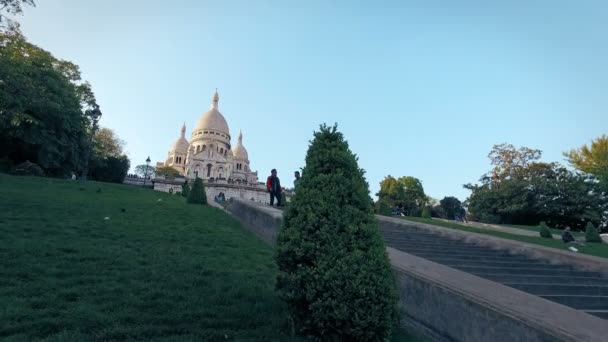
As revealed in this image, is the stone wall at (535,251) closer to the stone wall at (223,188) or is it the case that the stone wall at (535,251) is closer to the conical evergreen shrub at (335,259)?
the conical evergreen shrub at (335,259)

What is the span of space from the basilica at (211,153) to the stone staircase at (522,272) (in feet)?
240

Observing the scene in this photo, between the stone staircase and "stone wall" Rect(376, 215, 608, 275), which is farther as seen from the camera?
"stone wall" Rect(376, 215, 608, 275)

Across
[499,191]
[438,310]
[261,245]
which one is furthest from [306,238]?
[499,191]

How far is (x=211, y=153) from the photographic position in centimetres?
8088

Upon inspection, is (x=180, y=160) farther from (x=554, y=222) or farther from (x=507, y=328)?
(x=507, y=328)

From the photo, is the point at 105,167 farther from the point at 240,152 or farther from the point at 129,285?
the point at 240,152

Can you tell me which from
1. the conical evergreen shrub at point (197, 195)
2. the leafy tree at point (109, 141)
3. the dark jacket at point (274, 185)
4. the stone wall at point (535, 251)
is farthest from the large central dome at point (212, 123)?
the stone wall at point (535, 251)

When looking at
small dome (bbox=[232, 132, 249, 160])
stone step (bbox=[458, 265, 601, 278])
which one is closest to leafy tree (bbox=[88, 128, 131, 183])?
stone step (bbox=[458, 265, 601, 278])

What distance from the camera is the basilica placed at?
79.2 metres

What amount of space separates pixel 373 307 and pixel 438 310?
1.31m

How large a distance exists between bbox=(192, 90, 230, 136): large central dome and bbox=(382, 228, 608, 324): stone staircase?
86.8 meters

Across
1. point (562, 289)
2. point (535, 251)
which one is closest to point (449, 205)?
point (535, 251)

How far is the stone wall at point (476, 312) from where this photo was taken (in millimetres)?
3045

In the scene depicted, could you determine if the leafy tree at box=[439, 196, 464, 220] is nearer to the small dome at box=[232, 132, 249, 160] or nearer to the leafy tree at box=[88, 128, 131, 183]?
the leafy tree at box=[88, 128, 131, 183]
